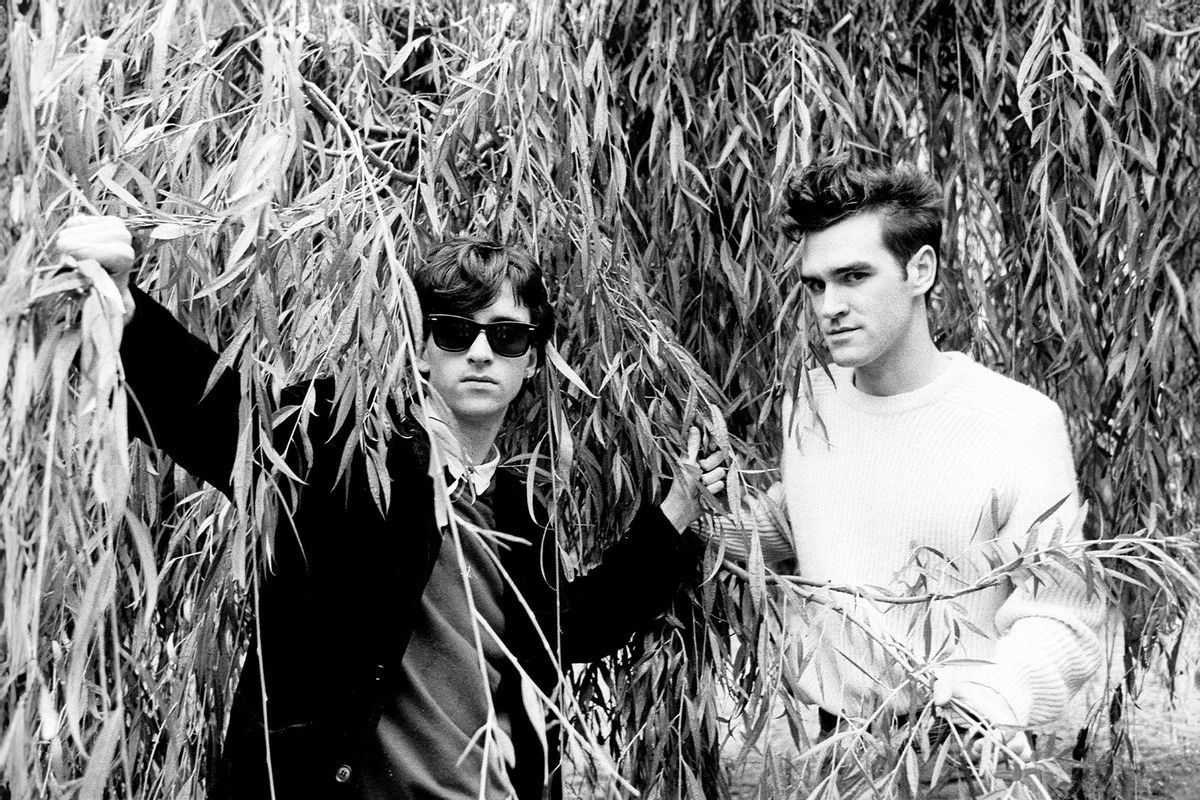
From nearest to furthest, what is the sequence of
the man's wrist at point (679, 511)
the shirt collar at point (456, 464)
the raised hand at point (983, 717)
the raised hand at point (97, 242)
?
the raised hand at point (97, 242) < the shirt collar at point (456, 464) < the raised hand at point (983, 717) < the man's wrist at point (679, 511)

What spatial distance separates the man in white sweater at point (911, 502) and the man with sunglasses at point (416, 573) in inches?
8.4

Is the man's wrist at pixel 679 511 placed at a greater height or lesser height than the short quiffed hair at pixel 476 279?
lesser

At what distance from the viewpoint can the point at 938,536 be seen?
1.85 m

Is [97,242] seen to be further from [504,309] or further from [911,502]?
[911,502]

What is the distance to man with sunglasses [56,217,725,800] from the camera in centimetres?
157

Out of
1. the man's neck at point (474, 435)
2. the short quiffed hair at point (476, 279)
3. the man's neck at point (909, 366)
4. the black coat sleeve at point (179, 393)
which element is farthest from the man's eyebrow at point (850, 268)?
the black coat sleeve at point (179, 393)

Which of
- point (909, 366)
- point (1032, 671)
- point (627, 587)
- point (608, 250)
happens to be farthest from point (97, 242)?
point (1032, 671)

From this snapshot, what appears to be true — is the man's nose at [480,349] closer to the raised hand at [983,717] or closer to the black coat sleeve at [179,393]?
the black coat sleeve at [179,393]

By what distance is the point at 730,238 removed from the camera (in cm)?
239

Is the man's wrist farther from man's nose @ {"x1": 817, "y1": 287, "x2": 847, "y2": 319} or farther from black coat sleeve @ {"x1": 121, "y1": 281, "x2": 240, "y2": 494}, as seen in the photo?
black coat sleeve @ {"x1": 121, "y1": 281, "x2": 240, "y2": 494}

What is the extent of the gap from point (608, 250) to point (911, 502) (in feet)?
1.99

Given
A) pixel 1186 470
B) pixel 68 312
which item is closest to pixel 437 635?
pixel 68 312

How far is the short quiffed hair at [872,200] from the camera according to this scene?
6.07ft

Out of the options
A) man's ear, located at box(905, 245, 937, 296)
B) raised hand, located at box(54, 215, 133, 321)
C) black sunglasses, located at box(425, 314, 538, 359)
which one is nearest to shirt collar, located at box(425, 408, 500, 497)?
black sunglasses, located at box(425, 314, 538, 359)
